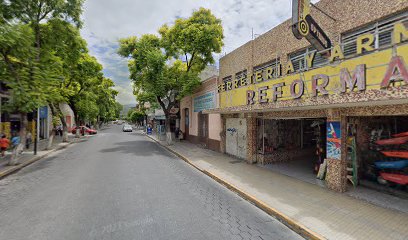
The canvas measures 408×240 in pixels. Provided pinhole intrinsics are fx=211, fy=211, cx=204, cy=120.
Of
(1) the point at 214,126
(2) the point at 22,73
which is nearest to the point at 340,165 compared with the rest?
(1) the point at 214,126

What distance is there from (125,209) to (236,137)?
9.24 m

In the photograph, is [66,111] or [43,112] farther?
[66,111]

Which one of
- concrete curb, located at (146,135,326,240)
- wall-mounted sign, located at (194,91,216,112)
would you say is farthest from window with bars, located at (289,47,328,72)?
wall-mounted sign, located at (194,91,216,112)

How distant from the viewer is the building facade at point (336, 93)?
5.72 metres

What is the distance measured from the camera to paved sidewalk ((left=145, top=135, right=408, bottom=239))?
490 centimetres

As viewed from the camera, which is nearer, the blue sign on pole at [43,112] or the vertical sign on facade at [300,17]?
the vertical sign on facade at [300,17]

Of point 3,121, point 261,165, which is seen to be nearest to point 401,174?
point 261,165

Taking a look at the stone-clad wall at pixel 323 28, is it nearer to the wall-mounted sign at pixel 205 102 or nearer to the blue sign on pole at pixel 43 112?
the wall-mounted sign at pixel 205 102

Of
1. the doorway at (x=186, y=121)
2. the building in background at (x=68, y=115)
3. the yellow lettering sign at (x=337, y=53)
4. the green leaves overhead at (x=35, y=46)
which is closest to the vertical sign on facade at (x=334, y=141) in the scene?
the yellow lettering sign at (x=337, y=53)

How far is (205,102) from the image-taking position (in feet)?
60.2

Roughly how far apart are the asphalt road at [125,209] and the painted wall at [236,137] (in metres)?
4.38

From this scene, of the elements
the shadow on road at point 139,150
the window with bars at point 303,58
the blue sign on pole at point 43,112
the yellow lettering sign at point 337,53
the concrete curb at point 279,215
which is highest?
the window with bars at point 303,58

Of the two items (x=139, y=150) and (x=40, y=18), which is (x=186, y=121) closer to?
(x=139, y=150)

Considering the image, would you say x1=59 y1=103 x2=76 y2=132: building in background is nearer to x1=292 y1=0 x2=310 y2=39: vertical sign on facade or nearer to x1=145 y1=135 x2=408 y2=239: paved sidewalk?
x1=145 y1=135 x2=408 y2=239: paved sidewalk
